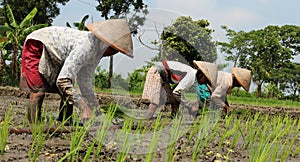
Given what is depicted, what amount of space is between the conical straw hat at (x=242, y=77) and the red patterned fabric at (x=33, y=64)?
2.56m

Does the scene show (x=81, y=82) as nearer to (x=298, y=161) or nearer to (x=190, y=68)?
(x=190, y=68)

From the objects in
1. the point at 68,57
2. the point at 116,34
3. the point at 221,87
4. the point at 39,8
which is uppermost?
the point at 39,8

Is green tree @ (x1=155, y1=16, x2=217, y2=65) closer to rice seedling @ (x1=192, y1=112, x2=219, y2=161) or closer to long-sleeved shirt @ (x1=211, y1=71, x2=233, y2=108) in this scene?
rice seedling @ (x1=192, y1=112, x2=219, y2=161)

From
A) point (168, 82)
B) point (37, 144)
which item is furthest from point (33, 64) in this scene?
point (168, 82)

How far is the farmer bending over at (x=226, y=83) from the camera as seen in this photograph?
183 inches

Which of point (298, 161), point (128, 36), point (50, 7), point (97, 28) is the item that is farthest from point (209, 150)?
point (50, 7)

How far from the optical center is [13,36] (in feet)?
37.2

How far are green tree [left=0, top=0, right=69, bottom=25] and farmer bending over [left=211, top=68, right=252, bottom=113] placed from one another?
49.7 ft

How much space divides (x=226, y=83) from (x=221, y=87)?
9 cm

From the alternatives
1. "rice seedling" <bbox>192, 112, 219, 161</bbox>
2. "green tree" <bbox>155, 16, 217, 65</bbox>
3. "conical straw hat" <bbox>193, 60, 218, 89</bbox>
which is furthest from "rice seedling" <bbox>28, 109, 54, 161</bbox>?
"conical straw hat" <bbox>193, 60, 218, 89</bbox>

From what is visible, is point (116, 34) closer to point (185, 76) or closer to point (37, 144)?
point (37, 144)

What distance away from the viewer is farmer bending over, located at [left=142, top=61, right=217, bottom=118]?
3.84m

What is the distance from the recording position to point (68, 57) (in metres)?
2.57

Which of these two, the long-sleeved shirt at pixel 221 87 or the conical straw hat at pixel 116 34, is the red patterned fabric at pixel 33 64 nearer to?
the conical straw hat at pixel 116 34
